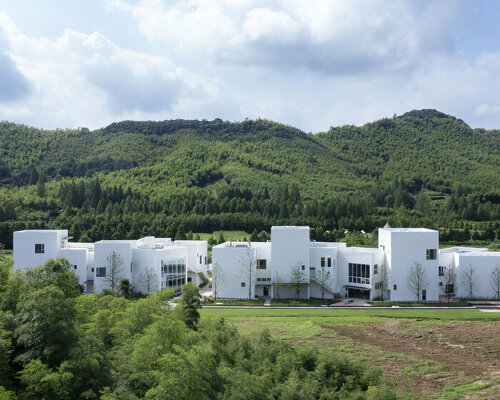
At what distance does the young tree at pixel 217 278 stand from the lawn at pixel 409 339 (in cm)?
605

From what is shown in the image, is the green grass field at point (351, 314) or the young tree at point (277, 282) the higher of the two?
the young tree at point (277, 282)

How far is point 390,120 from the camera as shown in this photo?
176500 millimetres

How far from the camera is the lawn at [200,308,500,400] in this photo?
22164 millimetres

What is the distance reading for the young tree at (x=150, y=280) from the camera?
1687 inches

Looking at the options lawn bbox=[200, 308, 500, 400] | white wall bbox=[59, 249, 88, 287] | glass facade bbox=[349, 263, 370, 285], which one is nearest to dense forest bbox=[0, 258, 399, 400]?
lawn bbox=[200, 308, 500, 400]

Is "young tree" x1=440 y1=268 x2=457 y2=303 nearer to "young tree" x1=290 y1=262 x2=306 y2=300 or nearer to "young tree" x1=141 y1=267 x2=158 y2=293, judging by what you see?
"young tree" x1=290 y1=262 x2=306 y2=300

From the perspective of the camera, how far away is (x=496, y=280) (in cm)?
4222

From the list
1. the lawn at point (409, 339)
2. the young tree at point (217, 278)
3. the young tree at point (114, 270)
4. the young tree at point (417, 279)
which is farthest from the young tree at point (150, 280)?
the young tree at point (417, 279)

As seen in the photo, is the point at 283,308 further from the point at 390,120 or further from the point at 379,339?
the point at 390,120

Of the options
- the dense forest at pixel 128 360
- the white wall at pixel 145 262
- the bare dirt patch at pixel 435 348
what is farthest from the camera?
the white wall at pixel 145 262

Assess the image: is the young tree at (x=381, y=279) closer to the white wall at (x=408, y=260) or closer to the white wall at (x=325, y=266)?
the white wall at (x=408, y=260)

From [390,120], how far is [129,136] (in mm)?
99521

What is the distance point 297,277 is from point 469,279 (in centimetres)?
1613

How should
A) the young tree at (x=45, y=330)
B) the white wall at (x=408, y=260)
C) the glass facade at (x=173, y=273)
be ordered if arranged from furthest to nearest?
the glass facade at (x=173, y=273) < the white wall at (x=408, y=260) < the young tree at (x=45, y=330)
